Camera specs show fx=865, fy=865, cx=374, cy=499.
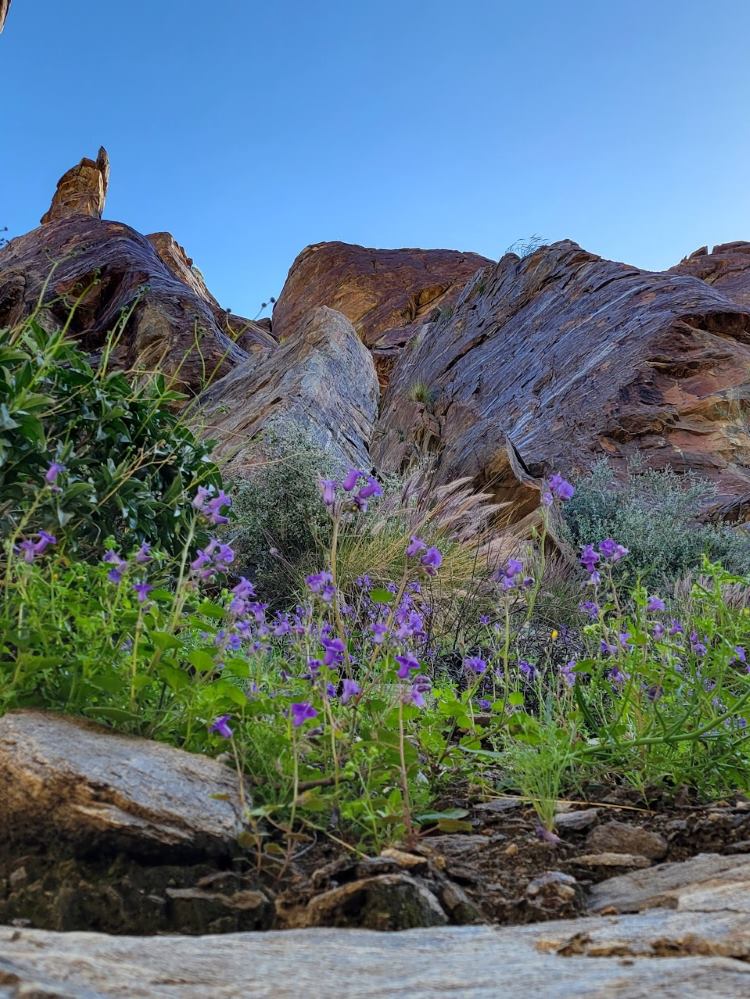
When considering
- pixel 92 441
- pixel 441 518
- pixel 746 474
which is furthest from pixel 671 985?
pixel 746 474

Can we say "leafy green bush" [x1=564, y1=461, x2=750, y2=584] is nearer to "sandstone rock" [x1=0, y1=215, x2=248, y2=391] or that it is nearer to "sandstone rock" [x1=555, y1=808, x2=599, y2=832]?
"sandstone rock" [x1=555, y1=808, x2=599, y2=832]

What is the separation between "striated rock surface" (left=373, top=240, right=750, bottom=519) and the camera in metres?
10.9

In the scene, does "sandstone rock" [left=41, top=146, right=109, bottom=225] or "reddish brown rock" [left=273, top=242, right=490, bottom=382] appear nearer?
"reddish brown rock" [left=273, top=242, right=490, bottom=382]

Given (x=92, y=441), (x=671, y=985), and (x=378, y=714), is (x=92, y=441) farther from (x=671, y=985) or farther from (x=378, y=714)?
(x=671, y=985)

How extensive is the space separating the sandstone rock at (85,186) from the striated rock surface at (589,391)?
2664cm

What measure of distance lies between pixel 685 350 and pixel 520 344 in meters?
3.33

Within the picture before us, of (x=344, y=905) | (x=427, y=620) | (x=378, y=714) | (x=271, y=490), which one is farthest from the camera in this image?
(x=271, y=490)

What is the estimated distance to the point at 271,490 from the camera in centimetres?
740

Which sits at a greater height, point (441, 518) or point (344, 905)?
point (441, 518)

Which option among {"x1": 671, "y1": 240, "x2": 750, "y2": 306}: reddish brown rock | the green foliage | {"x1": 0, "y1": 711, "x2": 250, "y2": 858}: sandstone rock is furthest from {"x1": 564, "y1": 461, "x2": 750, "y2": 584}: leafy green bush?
{"x1": 671, "y1": 240, "x2": 750, "y2": 306}: reddish brown rock

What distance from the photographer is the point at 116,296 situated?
18.1 m

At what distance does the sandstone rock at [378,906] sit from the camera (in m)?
1.69

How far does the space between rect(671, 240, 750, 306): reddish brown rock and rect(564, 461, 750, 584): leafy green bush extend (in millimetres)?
10072

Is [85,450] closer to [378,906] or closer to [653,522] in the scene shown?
[378,906]
